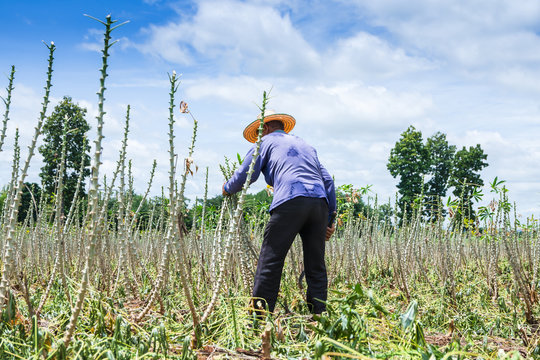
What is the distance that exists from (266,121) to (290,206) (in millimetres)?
908

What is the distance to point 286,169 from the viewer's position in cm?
312

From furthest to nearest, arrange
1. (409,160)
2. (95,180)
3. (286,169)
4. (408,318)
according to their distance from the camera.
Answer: (409,160) → (286,169) → (408,318) → (95,180)

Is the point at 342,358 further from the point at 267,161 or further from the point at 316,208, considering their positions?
the point at 267,161

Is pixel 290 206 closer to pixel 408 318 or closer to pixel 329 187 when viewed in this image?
pixel 329 187

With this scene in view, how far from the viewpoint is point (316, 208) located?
3088mm

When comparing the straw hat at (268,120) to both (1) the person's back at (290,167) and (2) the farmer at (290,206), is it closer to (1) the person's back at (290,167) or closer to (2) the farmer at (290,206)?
(2) the farmer at (290,206)

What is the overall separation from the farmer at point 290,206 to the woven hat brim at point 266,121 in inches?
1.5

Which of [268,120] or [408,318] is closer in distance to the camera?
[408,318]

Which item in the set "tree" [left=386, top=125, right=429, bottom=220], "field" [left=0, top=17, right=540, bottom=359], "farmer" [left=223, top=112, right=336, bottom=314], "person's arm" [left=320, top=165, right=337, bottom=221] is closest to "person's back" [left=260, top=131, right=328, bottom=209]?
"farmer" [left=223, top=112, right=336, bottom=314]

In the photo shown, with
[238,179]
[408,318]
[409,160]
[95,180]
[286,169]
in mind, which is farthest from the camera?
[409,160]

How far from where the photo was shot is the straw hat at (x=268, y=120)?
351 centimetres

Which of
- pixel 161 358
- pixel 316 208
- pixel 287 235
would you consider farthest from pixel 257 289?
pixel 161 358

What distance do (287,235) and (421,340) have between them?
1403 mm

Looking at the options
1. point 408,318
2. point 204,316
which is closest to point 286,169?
point 204,316
